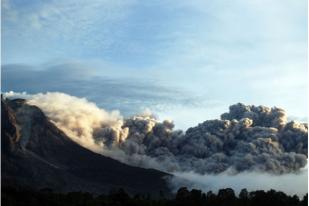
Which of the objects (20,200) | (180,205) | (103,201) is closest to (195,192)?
(180,205)

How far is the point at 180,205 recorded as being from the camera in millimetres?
102438

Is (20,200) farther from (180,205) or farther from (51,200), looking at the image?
(180,205)

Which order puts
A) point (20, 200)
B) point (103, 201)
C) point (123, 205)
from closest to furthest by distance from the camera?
point (20, 200)
point (103, 201)
point (123, 205)

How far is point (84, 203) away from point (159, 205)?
15668 mm

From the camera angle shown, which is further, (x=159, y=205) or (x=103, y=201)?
(x=159, y=205)

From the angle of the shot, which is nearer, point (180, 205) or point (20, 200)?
point (20, 200)

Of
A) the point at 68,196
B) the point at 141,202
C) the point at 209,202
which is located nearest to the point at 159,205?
the point at 141,202

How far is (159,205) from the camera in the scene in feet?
336

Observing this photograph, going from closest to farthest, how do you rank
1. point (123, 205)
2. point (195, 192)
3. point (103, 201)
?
point (103, 201) < point (123, 205) < point (195, 192)

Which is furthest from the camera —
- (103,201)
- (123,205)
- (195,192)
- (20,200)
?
(195,192)

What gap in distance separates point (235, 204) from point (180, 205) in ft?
39.4

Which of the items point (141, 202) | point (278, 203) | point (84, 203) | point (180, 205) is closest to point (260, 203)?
point (278, 203)

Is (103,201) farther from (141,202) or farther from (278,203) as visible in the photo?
Result: (278,203)

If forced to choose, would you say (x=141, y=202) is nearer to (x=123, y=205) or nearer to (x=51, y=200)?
(x=123, y=205)
